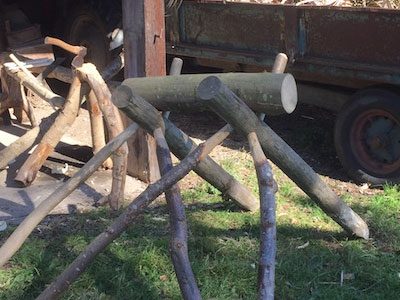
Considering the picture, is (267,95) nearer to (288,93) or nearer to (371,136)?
(288,93)

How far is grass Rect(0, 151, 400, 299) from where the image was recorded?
3924 millimetres

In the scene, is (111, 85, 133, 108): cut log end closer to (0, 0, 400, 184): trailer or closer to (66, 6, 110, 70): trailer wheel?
(0, 0, 400, 184): trailer

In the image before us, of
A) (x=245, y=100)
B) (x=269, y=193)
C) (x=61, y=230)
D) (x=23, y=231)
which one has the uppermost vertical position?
(x=245, y=100)

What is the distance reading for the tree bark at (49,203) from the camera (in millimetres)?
3504

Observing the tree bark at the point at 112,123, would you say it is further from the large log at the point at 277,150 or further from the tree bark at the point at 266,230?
the tree bark at the point at 266,230

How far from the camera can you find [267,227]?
10.2ft

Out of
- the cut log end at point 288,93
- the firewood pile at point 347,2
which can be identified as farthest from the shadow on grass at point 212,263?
the firewood pile at point 347,2

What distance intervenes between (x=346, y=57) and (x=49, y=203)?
280cm

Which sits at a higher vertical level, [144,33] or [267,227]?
[144,33]

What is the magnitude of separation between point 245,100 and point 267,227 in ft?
2.56

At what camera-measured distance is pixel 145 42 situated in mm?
5359

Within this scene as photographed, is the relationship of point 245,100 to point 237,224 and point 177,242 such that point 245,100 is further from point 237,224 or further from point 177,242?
point 237,224

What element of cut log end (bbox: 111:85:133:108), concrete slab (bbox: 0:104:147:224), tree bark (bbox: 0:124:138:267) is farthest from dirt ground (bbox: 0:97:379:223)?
cut log end (bbox: 111:85:133:108)

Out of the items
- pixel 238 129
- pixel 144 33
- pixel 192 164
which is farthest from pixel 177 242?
pixel 144 33
